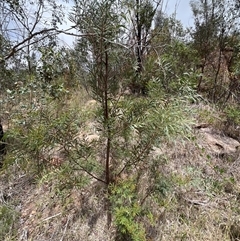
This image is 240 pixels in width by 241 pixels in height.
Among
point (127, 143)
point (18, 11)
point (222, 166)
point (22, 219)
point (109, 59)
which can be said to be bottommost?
point (22, 219)

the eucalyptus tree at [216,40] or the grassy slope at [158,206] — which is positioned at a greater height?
the eucalyptus tree at [216,40]

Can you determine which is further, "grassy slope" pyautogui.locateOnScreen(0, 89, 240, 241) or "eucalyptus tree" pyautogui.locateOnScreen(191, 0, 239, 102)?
"eucalyptus tree" pyautogui.locateOnScreen(191, 0, 239, 102)

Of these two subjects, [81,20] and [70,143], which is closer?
[81,20]

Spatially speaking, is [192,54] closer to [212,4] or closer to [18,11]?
[212,4]

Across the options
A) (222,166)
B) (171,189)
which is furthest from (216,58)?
(171,189)

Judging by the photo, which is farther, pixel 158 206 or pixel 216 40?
pixel 216 40

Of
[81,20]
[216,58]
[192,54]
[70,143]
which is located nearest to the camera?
[81,20]

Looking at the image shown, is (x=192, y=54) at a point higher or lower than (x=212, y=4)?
lower

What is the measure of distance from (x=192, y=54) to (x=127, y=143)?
2.87m

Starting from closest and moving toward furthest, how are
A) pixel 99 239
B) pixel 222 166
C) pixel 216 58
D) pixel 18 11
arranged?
pixel 99 239
pixel 222 166
pixel 18 11
pixel 216 58

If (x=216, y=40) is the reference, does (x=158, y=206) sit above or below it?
below

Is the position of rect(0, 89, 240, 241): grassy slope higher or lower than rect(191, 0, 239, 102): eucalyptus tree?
lower

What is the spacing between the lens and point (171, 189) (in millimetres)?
1818

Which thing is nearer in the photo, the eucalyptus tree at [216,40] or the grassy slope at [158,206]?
the grassy slope at [158,206]
